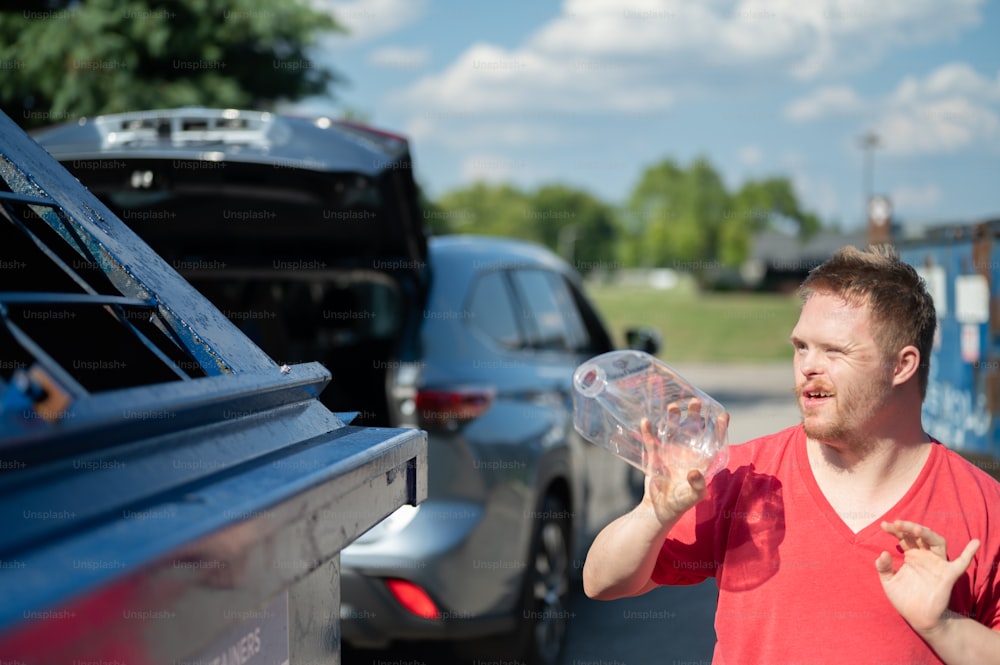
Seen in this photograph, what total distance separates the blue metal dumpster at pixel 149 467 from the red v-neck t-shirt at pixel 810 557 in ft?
2.12

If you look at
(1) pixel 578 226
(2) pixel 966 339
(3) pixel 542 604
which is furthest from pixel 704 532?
(1) pixel 578 226

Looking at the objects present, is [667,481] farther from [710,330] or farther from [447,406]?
[710,330]

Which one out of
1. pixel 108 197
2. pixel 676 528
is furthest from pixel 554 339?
pixel 676 528

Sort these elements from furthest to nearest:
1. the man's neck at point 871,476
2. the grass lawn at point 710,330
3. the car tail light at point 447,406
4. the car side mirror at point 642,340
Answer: the grass lawn at point 710,330
the car side mirror at point 642,340
the car tail light at point 447,406
the man's neck at point 871,476

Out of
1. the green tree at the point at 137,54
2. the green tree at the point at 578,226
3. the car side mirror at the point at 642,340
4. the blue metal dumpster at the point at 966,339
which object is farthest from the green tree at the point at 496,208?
the car side mirror at the point at 642,340

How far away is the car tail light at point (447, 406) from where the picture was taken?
382 cm

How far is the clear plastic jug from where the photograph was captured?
6.28 feet

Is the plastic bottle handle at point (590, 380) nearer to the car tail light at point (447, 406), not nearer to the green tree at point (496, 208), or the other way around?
the car tail light at point (447, 406)

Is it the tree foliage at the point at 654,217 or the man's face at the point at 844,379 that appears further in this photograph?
the tree foliage at the point at 654,217

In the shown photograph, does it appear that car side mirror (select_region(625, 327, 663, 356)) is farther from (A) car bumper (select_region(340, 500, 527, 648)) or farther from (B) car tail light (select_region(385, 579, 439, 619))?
(B) car tail light (select_region(385, 579, 439, 619))

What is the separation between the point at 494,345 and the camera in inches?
169

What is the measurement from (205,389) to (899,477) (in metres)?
1.36

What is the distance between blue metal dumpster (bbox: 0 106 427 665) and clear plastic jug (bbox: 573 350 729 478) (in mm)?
468

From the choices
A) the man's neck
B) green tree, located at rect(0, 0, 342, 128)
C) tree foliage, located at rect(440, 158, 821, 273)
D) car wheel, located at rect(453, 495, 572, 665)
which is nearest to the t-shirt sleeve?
the man's neck
